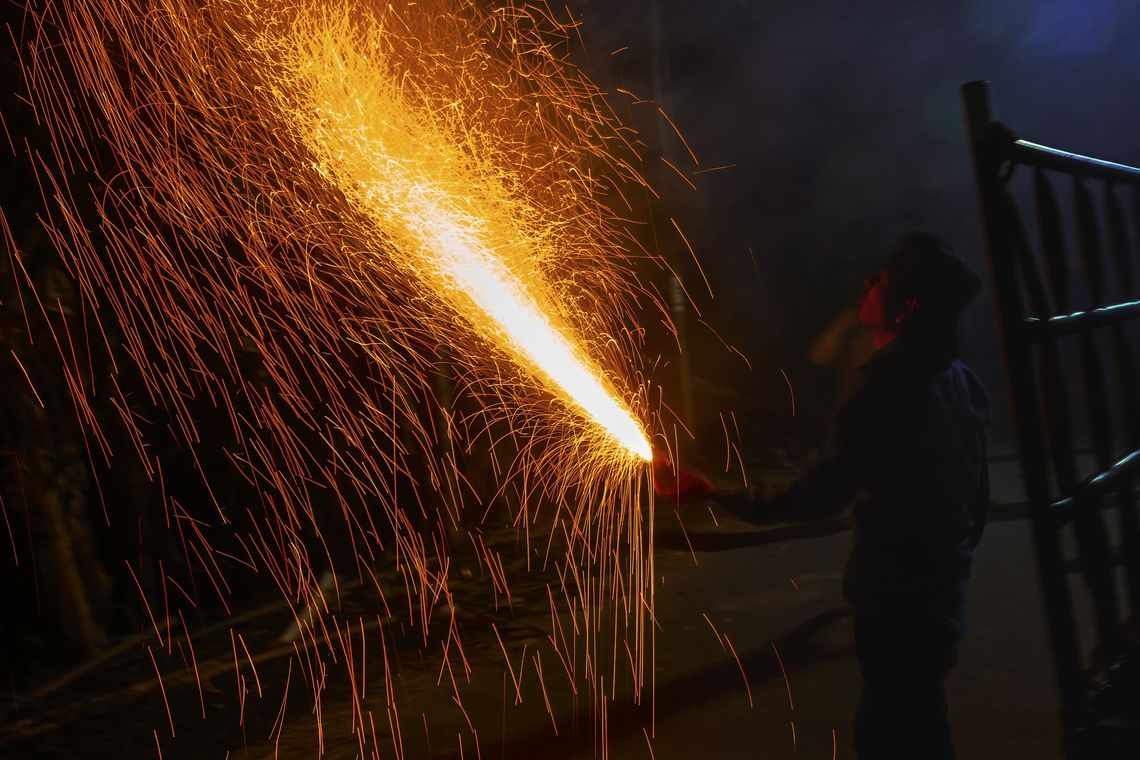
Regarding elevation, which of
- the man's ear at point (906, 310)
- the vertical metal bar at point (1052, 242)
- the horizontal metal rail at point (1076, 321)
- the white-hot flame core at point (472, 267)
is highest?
the white-hot flame core at point (472, 267)

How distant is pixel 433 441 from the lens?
27.1ft

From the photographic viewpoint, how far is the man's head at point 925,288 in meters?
2.45

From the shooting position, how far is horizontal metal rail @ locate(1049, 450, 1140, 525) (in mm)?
2535

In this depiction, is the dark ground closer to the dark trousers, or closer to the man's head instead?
the dark trousers

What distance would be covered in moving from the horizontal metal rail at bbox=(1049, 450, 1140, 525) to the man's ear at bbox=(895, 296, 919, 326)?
635 mm

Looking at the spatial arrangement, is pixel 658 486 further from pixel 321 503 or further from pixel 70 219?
pixel 321 503

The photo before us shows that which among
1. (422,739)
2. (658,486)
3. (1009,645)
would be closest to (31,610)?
(422,739)

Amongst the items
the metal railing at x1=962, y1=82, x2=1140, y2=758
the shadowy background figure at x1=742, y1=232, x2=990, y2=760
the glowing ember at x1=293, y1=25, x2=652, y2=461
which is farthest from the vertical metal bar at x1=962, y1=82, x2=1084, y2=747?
the glowing ember at x1=293, y1=25, x2=652, y2=461

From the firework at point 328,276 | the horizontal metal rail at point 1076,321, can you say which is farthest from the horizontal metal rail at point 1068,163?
the firework at point 328,276

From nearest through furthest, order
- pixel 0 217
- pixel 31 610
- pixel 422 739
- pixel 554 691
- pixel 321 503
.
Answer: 1. pixel 422 739
2. pixel 554 691
3. pixel 0 217
4. pixel 31 610
5. pixel 321 503

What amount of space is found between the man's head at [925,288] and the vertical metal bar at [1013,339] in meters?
0.10

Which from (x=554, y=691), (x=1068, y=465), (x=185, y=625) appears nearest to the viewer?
(x=1068, y=465)

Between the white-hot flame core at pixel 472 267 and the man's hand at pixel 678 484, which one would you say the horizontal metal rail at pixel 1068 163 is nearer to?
the man's hand at pixel 678 484

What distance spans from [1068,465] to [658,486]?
118 cm
